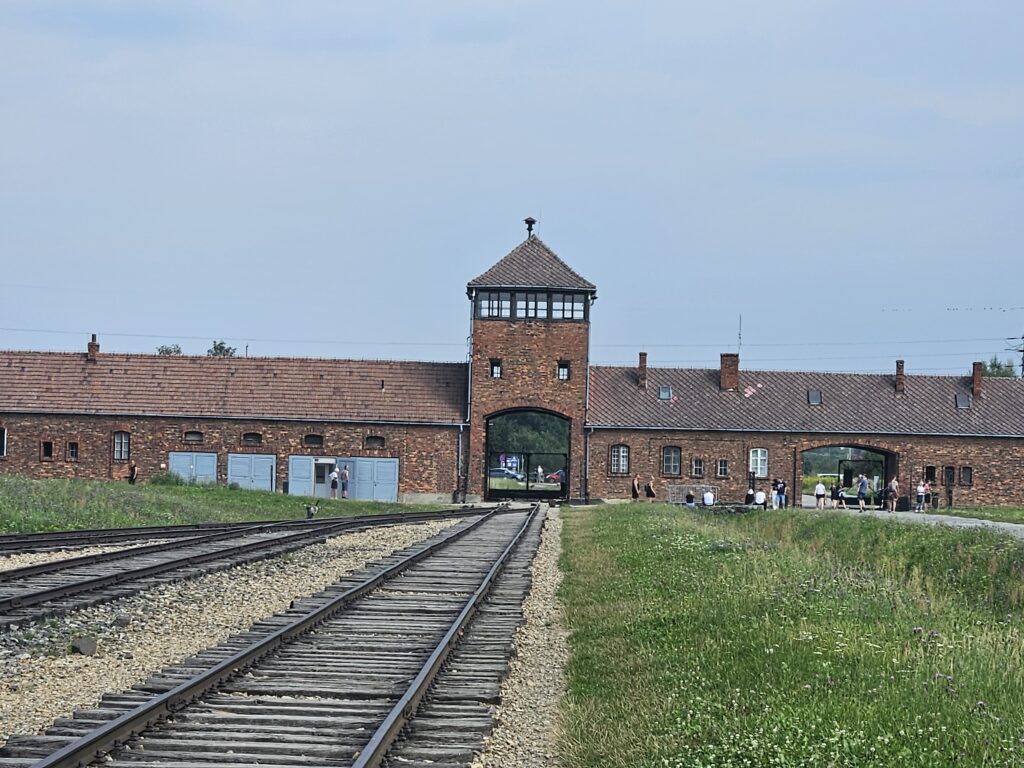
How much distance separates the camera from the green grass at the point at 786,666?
699cm

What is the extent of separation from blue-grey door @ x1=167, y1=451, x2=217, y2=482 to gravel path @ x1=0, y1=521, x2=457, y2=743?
102 ft

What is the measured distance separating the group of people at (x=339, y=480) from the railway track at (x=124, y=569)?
2168cm

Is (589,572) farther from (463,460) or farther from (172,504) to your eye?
(463,460)

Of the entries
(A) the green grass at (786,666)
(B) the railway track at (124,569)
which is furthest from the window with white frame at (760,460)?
(A) the green grass at (786,666)

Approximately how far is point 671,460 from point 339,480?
13028mm

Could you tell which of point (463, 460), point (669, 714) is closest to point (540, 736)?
point (669, 714)

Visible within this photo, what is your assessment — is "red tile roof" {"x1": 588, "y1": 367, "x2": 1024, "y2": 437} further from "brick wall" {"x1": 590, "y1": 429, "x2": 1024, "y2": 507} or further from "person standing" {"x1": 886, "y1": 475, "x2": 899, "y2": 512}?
"person standing" {"x1": 886, "y1": 475, "x2": 899, "y2": 512}

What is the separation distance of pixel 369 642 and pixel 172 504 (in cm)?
2355

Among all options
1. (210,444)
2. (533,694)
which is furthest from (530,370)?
(533,694)

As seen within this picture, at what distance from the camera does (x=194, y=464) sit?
49.6 meters

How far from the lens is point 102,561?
60.4 ft

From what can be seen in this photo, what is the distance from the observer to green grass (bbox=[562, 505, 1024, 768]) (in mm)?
6992

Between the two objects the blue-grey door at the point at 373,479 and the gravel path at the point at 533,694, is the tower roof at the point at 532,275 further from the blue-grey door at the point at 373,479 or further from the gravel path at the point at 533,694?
the gravel path at the point at 533,694

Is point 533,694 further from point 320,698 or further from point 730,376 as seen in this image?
point 730,376
